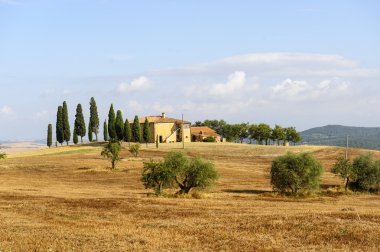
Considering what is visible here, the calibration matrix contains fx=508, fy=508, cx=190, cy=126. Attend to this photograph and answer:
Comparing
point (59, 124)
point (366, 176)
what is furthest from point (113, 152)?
point (59, 124)

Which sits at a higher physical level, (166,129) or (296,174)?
(166,129)

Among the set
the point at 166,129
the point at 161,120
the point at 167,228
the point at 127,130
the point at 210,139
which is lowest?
the point at 167,228

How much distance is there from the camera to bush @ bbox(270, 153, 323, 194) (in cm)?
6306

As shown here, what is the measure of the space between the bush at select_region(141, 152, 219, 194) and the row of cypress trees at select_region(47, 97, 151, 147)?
282 feet

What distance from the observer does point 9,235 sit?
23297 millimetres

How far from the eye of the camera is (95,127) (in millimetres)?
151875

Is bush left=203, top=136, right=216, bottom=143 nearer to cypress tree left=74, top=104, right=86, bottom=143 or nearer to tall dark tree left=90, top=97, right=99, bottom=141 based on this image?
tall dark tree left=90, top=97, right=99, bottom=141

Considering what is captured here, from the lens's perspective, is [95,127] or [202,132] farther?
[202,132]

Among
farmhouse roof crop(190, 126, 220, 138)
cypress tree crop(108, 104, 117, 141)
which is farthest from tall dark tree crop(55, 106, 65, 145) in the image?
farmhouse roof crop(190, 126, 220, 138)

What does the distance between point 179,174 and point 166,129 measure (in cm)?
10941

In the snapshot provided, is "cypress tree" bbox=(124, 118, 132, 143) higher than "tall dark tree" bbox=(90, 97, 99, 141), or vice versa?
"tall dark tree" bbox=(90, 97, 99, 141)

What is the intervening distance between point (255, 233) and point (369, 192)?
50420 millimetres

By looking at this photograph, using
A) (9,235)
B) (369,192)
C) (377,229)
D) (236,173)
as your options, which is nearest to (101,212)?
(9,235)

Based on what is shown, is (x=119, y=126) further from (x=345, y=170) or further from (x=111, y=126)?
(x=345, y=170)
